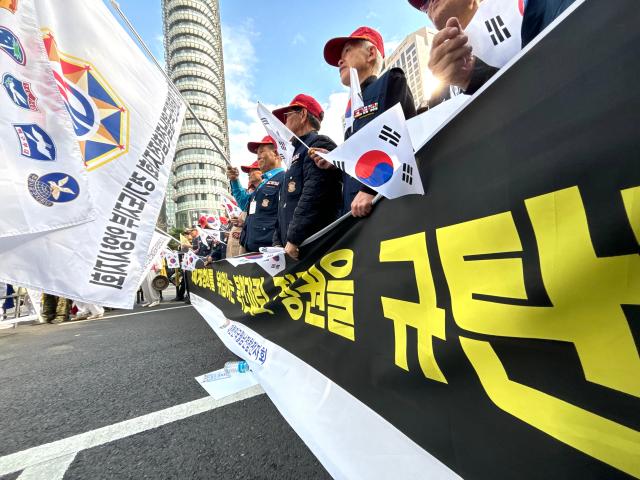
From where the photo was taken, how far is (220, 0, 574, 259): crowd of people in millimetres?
858

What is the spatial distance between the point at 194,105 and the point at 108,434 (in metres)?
58.3

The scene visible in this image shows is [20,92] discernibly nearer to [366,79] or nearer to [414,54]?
[366,79]

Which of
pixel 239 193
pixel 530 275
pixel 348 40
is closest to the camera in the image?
pixel 530 275

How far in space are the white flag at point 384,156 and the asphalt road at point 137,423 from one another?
1212mm

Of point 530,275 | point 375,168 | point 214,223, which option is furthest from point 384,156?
point 214,223

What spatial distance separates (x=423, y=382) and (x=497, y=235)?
50 centimetres

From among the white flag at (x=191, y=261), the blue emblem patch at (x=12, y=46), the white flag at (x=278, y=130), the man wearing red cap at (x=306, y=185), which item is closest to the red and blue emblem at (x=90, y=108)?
the blue emblem patch at (x=12, y=46)

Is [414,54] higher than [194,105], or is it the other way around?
[194,105]

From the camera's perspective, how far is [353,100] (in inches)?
57.6

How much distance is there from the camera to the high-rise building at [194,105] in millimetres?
51156

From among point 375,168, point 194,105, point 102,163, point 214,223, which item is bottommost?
point 375,168

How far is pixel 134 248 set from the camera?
6.07 feet

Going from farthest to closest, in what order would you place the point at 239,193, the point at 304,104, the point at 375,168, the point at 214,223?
1. the point at 214,223
2. the point at 239,193
3. the point at 304,104
4. the point at 375,168

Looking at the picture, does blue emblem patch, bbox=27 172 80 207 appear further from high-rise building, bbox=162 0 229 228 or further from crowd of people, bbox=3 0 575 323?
high-rise building, bbox=162 0 229 228
